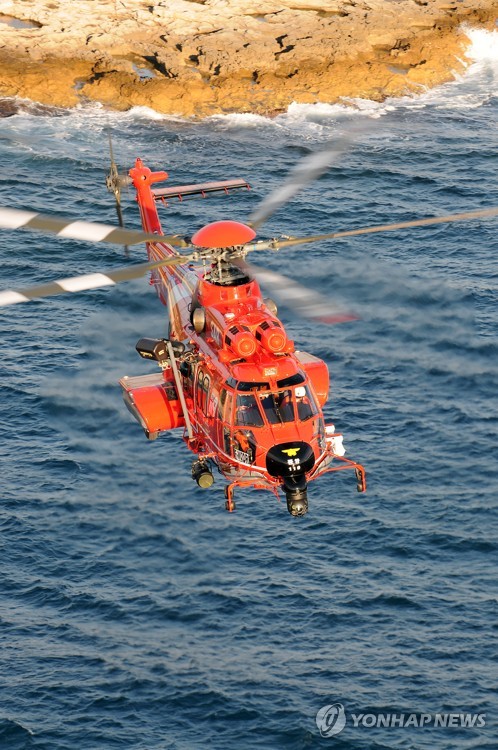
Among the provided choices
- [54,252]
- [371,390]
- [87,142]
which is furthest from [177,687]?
[87,142]

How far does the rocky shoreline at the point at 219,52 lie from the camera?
10431 centimetres

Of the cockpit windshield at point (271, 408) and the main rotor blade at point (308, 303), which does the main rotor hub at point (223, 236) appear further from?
the cockpit windshield at point (271, 408)

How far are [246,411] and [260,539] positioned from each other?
17748 millimetres

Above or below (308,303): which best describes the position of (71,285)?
above

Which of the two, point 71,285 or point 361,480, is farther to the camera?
point 361,480

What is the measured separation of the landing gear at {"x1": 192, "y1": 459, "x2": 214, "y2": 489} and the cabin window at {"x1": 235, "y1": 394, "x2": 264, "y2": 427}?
244 cm

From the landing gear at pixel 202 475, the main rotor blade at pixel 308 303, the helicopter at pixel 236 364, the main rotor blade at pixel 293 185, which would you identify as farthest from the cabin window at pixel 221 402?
the main rotor blade at pixel 293 185

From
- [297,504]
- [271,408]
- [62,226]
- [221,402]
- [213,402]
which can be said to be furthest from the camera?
[213,402]

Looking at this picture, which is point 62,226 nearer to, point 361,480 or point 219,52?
point 361,480

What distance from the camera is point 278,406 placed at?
44.8 meters

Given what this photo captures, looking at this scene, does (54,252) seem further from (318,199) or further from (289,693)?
(289,693)

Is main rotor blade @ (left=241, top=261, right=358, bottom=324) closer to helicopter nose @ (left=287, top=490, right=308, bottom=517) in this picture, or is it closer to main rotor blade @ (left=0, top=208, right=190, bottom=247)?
main rotor blade @ (left=0, top=208, right=190, bottom=247)

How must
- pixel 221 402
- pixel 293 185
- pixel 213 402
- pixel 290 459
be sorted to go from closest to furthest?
pixel 290 459
pixel 221 402
pixel 213 402
pixel 293 185


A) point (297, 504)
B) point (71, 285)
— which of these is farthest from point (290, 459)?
point (71, 285)
